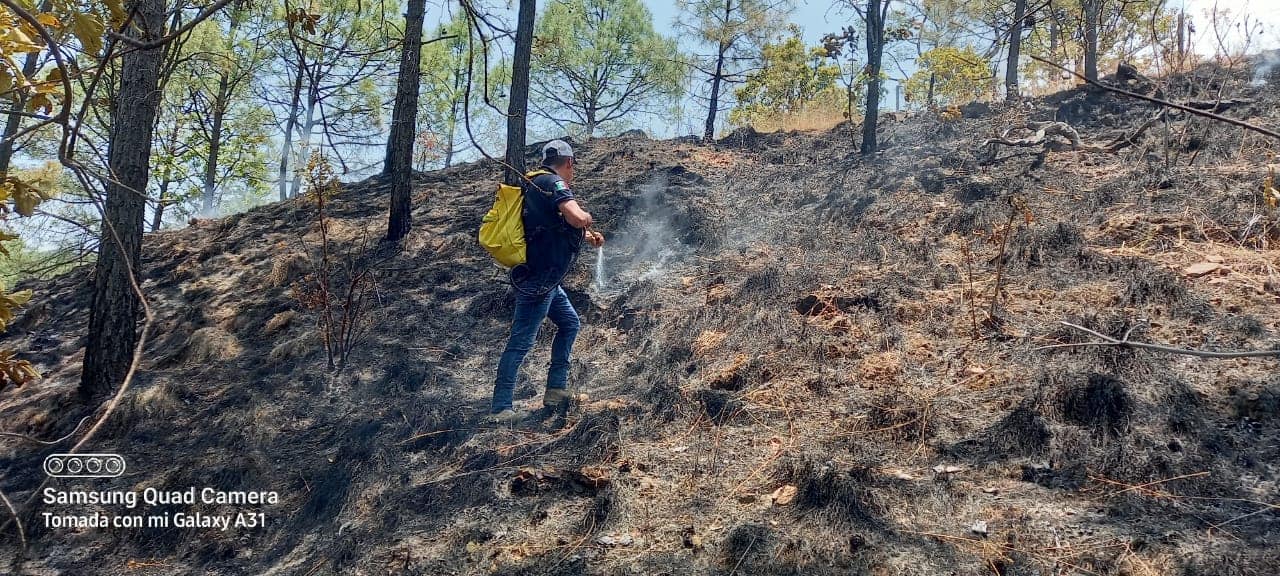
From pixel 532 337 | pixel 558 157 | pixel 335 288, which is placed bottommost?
pixel 532 337

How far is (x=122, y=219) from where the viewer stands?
16.6 feet

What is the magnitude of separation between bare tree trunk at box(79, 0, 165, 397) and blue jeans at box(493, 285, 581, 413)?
3.02 metres

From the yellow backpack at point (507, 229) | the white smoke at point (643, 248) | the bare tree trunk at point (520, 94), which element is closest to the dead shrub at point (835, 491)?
the yellow backpack at point (507, 229)

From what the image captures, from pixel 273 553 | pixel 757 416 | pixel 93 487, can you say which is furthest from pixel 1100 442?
pixel 93 487

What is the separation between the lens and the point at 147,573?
3199 mm

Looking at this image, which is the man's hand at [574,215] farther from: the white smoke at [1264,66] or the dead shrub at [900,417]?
the white smoke at [1264,66]

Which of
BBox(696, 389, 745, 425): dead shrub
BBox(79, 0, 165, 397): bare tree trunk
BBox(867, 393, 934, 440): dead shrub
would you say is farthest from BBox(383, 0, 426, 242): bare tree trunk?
BBox(867, 393, 934, 440): dead shrub

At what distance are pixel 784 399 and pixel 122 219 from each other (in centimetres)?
461

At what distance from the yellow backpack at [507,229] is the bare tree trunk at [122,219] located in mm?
2903

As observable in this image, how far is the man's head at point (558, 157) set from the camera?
3.97 meters

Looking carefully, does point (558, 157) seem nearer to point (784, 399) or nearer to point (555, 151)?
point (555, 151)

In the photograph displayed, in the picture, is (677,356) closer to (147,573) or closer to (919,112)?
(147,573)

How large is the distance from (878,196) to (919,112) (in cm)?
439

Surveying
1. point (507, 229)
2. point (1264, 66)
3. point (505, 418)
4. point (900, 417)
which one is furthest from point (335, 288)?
point (1264, 66)
